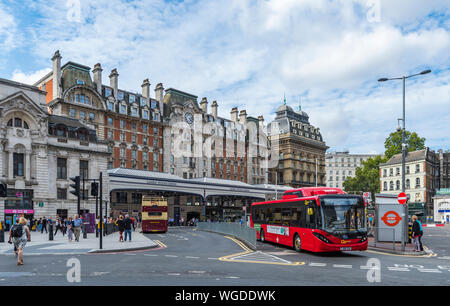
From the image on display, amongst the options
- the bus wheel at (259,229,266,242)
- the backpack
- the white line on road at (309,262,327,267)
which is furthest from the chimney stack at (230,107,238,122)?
the backpack

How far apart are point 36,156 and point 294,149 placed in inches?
2431

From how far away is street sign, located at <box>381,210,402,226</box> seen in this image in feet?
86.7

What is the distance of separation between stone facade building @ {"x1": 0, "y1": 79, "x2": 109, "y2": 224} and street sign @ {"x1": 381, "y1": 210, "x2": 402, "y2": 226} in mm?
33694

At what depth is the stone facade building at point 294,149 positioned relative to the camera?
9425 cm

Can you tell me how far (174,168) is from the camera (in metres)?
71.9

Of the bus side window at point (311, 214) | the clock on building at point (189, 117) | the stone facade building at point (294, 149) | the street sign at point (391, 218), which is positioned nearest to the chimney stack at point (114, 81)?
the clock on building at point (189, 117)

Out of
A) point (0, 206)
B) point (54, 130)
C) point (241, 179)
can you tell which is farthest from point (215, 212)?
point (0, 206)

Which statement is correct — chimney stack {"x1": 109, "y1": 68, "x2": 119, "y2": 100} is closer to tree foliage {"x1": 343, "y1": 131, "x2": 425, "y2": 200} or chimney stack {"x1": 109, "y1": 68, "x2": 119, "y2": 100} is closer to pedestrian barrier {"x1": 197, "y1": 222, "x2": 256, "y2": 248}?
pedestrian barrier {"x1": 197, "y1": 222, "x2": 256, "y2": 248}

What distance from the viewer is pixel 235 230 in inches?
1312

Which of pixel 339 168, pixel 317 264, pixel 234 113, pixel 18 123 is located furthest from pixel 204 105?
pixel 339 168

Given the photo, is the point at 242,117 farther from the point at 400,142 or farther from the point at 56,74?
the point at 56,74

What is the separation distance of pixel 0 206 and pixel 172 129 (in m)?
34.2

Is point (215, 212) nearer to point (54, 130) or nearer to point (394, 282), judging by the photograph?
point (54, 130)

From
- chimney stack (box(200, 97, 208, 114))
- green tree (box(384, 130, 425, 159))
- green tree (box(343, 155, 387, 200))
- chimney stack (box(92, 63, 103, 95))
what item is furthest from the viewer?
green tree (box(343, 155, 387, 200))
